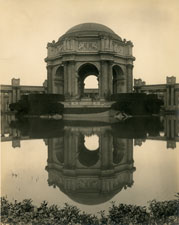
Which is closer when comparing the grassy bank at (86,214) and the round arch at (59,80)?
the grassy bank at (86,214)

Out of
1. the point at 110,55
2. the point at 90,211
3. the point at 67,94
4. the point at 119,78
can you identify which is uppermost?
the point at 110,55

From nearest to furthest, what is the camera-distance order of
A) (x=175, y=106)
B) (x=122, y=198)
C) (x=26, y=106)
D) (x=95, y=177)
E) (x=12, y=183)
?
(x=122, y=198) → (x=12, y=183) → (x=95, y=177) → (x=26, y=106) → (x=175, y=106)

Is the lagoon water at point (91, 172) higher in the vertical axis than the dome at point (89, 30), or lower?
lower

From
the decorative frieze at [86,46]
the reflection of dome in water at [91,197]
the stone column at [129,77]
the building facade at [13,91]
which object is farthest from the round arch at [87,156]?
the building facade at [13,91]

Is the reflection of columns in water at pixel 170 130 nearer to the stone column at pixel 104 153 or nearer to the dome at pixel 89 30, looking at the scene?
the stone column at pixel 104 153

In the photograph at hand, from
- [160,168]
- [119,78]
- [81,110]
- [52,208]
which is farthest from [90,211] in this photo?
[119,78]

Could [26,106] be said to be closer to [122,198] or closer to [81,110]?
[81,110]
